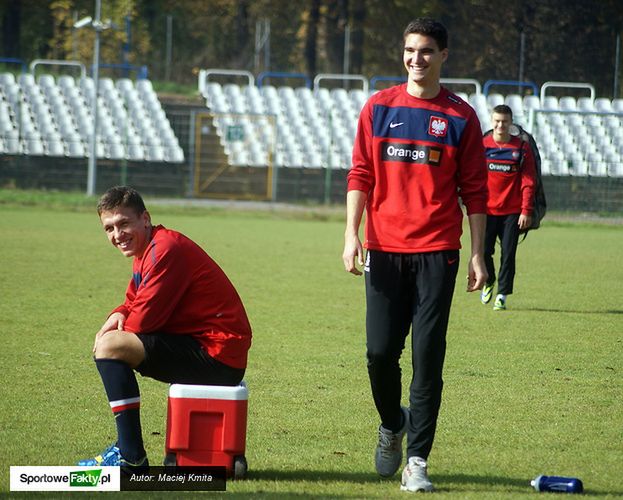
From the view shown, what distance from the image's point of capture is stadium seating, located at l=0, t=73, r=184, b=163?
30.9 meters

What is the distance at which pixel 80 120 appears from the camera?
32.7m

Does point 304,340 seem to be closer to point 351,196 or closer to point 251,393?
point 251,393

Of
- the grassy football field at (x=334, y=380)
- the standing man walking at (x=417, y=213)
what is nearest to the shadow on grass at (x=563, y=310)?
the grassy football field at (x=334, y=380)

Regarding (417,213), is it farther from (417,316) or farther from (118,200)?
(118,200)

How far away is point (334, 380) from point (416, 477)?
2.91 m

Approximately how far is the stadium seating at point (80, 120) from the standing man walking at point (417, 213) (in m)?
25.0

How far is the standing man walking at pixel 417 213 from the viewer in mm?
5398

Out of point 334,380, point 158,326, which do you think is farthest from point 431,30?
point 334,380

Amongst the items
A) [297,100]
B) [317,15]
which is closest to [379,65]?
[317,15]

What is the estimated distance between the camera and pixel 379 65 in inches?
1708

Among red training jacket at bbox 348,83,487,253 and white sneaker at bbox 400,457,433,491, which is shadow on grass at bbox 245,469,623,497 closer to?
white sneaker at bbox 400,457,433,491

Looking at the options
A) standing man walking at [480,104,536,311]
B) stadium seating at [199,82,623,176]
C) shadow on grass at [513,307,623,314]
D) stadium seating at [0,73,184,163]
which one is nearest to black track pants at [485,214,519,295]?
standing man walking at [480,104,536,311]

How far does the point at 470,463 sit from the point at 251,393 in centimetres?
218

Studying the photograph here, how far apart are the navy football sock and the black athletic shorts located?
16 cm
